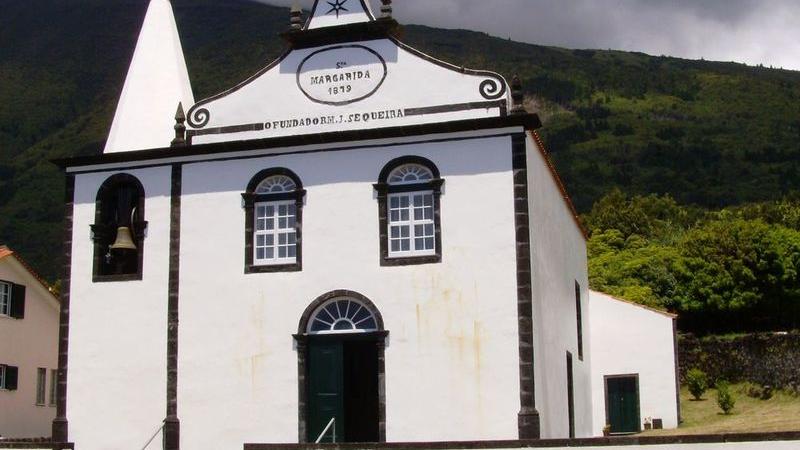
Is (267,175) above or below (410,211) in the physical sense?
above

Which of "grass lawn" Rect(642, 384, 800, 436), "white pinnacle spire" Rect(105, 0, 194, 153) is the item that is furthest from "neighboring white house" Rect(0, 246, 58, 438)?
"grass lawn" Rect(642, 384, 800, 436)

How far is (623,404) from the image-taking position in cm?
→ 3359

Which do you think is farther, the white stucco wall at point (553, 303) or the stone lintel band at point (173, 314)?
the stone lintel band at point (173, 314)

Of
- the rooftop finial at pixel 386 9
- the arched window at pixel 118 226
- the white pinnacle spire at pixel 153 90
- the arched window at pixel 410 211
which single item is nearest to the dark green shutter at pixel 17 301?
the white pinnacle spire at pixel 153 90

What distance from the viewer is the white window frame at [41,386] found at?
36219 mm

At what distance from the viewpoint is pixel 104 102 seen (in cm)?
12912

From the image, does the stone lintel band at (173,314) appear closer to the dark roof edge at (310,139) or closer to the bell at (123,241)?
the dark roof edge at (310,139)

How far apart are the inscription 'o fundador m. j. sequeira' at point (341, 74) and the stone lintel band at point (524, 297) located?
11.5ft

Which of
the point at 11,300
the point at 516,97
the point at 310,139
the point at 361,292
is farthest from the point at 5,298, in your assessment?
the point at 516,97

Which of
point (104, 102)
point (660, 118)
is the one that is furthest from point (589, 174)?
point (104, 102)

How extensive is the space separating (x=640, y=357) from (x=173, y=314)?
48.7ft

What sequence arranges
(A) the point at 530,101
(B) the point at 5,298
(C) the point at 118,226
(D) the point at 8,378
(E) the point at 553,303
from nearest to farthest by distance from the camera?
(C) the point at 118,226, (E) the point at 553,303, (D) the point at 8,378, (B) the point at 5,298, (A) the point at 530,101

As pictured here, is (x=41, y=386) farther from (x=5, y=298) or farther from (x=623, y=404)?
(x=623, y=404)

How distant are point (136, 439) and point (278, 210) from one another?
5.61 m
